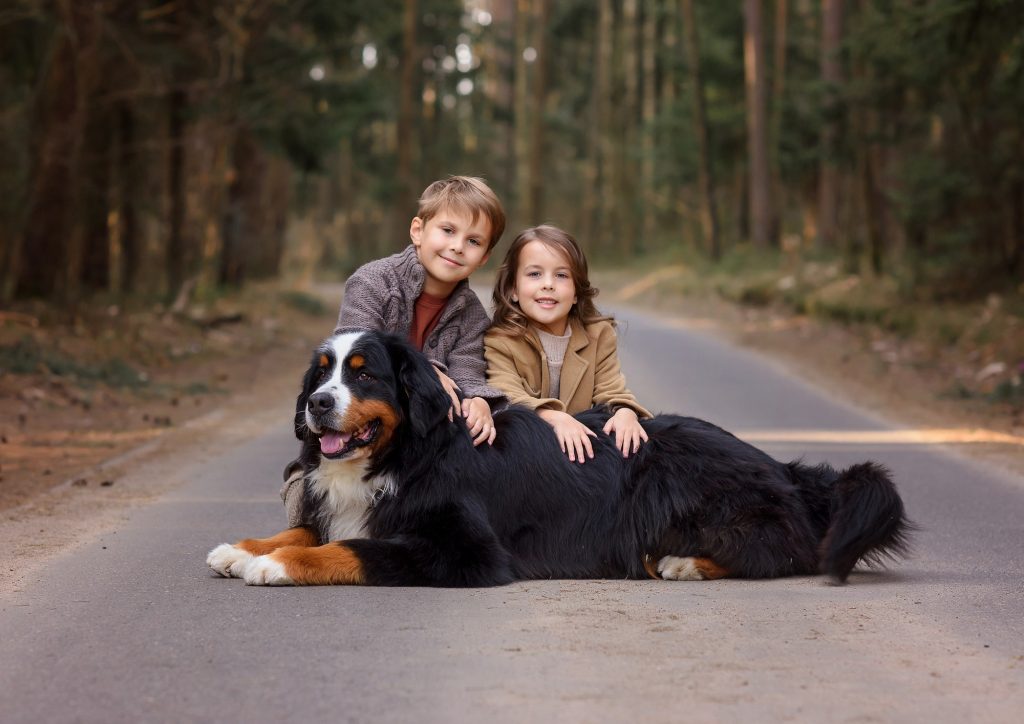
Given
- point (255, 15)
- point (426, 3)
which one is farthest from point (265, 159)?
point (426, 3)

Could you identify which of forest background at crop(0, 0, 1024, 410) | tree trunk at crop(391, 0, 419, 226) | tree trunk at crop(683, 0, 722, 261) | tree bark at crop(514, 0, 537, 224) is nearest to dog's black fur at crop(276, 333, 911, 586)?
forest background at crop(0, 0, 1024, 410)

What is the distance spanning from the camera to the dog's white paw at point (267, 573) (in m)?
6.00

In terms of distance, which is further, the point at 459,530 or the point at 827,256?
the point at 827,256

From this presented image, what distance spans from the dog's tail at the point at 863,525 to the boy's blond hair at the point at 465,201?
213 centimetres

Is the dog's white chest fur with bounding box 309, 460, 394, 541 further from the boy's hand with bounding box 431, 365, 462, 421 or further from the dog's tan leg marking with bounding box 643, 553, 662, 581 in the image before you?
the dog's tan leg marking with bounding box 643, 553, 662, 581

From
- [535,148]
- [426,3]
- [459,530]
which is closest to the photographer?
[459,530]

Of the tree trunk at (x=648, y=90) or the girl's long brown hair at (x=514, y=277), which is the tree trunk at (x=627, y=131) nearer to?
the tree trunk at (x=648, y=90)

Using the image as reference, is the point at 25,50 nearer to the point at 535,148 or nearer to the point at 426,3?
the point at 535,148

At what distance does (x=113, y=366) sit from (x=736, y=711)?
532 inches

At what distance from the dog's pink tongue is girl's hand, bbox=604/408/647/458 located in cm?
139

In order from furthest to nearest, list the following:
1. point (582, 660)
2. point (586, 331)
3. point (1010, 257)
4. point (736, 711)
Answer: point (1010, 257)
point (586, 331)
point (582, 660)
point (736, 711)

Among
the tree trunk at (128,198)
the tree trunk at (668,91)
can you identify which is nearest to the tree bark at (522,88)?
the tree trunk at (668,91)

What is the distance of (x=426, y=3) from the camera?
56.5 metres

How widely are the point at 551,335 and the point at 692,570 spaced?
4.96 ft
